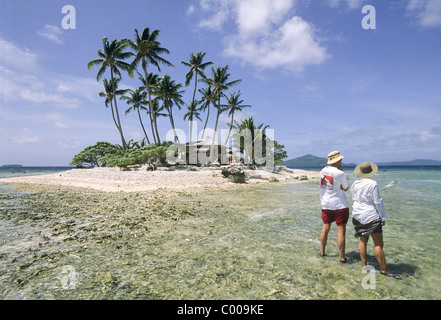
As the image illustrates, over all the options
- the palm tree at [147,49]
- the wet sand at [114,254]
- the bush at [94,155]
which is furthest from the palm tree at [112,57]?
the wet sand at [114,254]

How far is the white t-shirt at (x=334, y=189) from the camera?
407 cm

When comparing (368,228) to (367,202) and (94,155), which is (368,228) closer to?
(367,202)

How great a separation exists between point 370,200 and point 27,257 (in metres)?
6.59

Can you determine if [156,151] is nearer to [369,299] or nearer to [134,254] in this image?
[134,254]

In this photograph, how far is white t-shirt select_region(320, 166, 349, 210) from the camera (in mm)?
4071

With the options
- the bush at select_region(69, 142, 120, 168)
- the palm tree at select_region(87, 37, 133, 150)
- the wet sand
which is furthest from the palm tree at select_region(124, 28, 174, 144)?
the wet sand

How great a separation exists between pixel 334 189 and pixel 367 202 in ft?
1.90

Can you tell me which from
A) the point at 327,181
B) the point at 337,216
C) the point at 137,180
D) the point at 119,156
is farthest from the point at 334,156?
the point at 119,156

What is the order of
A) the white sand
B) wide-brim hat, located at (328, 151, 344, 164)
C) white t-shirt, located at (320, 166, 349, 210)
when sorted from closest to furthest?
white t-shirt, located at (320, 166, 349, 210) < wide-brim hat, located at (328, 151, 344, 164) < the white sand

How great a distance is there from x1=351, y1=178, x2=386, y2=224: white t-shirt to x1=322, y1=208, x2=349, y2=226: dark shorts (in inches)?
11.6

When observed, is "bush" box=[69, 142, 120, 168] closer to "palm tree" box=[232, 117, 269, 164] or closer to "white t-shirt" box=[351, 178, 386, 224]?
"palm tree" box=[232, 117, 269, 164]

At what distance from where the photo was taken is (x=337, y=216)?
4.14 metres

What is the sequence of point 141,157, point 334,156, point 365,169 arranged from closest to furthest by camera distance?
1. point 365,169
2. point 334,156
3. point 141,157
